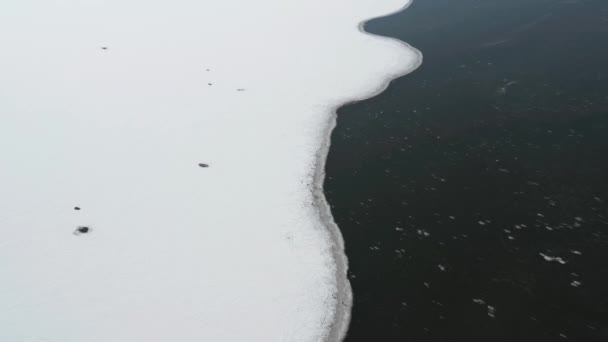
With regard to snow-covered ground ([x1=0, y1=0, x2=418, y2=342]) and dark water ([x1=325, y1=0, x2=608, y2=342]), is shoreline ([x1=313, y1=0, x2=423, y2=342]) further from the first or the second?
dark water ([x1=325, y1=0, x2=608, y2=342])

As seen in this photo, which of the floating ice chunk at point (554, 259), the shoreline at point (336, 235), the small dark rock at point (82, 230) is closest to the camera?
the shoreline at point (336, 235)

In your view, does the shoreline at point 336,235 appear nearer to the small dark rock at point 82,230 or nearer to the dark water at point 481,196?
the dark water at point 481,196

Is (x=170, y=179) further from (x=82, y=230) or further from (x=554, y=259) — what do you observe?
(x=554, y=259)

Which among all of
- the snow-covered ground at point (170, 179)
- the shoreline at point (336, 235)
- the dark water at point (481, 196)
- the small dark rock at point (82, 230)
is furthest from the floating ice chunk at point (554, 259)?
the small dark rock at point (82, 230)

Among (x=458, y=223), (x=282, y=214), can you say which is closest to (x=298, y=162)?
(x=282, y=214)

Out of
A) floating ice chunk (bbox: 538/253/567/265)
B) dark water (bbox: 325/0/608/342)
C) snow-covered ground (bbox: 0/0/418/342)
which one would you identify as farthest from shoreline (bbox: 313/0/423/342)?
floating ice chunk (bbox: 538/253/567/265)

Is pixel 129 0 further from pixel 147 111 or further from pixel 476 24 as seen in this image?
pixel 476 24
